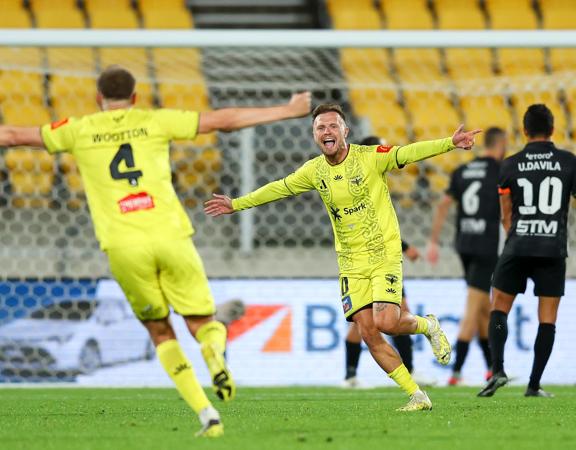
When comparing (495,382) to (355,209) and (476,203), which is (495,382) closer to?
(355,209)

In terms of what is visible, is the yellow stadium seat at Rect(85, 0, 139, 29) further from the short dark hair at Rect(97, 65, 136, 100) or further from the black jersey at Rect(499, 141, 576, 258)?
the short dark hair at Rect(97, 65, 136, 100)

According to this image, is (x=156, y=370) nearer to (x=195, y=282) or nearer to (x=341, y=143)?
(x=341, y=143)

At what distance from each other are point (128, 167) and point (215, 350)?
0.93 m

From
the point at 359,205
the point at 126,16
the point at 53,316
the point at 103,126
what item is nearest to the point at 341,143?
the point at 359,205

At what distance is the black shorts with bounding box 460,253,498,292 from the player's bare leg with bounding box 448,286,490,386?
0.05 meters

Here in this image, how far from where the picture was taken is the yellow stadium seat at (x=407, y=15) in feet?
52.5

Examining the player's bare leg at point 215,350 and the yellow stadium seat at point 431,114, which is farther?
the yellow stadium seat at point 431,114

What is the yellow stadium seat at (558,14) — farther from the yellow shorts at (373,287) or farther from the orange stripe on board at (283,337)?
the yellow shorts at (373,287)

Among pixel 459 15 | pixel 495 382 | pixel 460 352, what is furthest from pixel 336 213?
pixel 459 15

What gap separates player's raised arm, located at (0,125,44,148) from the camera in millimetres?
5441

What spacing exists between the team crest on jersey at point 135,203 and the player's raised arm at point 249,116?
41cm

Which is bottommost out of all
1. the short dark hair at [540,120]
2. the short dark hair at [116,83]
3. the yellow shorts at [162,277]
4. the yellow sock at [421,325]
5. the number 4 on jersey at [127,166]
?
the yellow sock at [421,325]

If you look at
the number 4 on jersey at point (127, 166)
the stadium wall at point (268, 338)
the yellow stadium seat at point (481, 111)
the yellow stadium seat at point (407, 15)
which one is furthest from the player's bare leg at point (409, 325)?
the yellow stadium seat at point (407, 15)

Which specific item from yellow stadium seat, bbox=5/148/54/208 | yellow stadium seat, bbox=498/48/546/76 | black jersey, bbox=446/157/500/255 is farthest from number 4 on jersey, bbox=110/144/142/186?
yellow stadium seat, bbox=498/48/546/76
